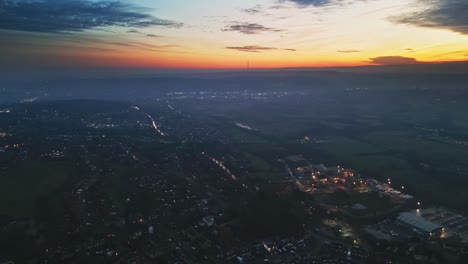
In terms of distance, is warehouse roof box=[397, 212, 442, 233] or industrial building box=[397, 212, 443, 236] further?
warehouse roof box=[397, 212, 442, 233]

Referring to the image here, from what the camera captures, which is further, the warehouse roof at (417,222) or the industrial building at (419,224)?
the warehouse roof at (417,222)

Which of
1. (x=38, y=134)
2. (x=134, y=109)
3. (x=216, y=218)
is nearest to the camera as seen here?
(x=216, y=218)

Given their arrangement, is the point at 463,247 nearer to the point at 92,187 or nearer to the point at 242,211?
the point at 242,211

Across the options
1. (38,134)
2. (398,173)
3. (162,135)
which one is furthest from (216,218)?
(38,134)

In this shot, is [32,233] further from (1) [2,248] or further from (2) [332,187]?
(2) [332,187]

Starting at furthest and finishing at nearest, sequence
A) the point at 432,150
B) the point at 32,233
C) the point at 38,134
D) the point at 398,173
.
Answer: the point at 38,134
the point at 432,150
the point at 398,173
the point at 32,233

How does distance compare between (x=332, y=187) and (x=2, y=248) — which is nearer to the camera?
(x=2, y=248)

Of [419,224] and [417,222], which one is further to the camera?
[417,222]

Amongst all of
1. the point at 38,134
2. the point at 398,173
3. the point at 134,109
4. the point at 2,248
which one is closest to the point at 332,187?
the point at 398,173

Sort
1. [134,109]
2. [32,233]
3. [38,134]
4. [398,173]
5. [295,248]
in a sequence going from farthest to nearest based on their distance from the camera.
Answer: [134,109] → [38,134] → [398,173] → [32,233] → [295,248]
